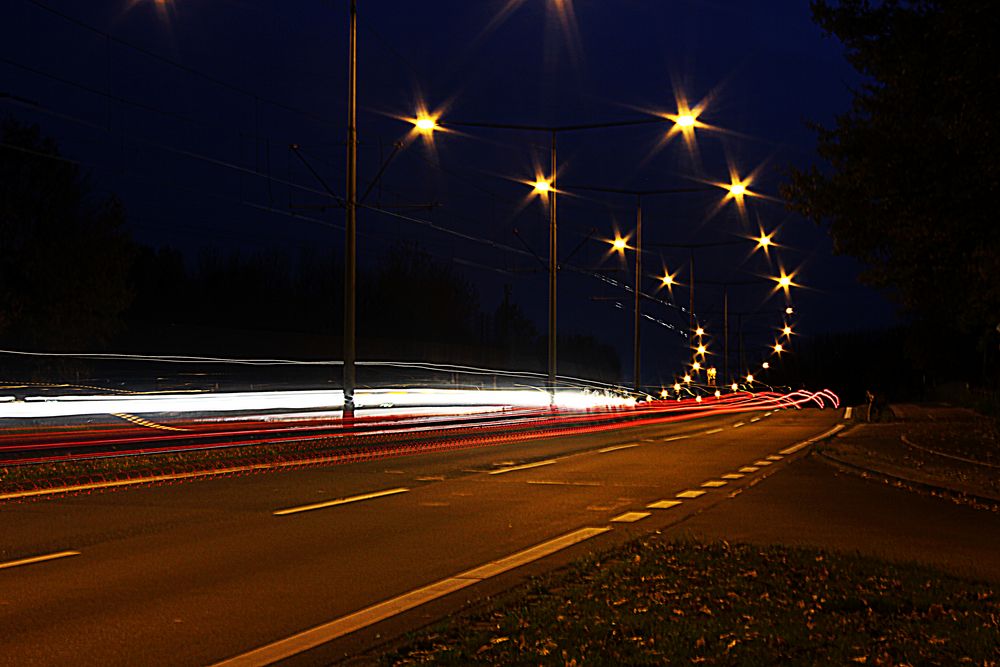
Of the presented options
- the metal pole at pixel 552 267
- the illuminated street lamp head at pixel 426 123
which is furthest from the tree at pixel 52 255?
the illuminated street lamp head at pixel 426 123

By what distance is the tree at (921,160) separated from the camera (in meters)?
18.7

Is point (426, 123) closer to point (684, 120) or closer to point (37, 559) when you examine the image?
point (684, 120)

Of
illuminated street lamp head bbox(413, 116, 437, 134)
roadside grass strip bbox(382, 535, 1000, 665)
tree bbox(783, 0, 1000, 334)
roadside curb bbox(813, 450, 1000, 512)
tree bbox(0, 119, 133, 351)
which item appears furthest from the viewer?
tree bbox(0, 119, 133, 351)

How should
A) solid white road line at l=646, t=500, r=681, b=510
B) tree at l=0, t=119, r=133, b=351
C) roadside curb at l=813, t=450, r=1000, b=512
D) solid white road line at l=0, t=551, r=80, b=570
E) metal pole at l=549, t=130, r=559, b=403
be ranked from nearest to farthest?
1. solid white road line at l=0, t=551, r=80, b=570
2. solid white road line at l=646, t=500, r=681, b=510
3. roadside curb at l=813, t=450, r=1000, b=512
4. metal pole at l=549, t=130, r=559, b=403
5. tree at l=0, t=119, r=133, b=351

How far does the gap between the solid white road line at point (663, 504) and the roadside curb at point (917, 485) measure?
3992 millimetres

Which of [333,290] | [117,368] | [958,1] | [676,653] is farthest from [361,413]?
[333,290]

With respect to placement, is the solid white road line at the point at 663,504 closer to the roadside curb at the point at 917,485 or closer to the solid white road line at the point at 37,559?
the roadside curb at the point at 917,485

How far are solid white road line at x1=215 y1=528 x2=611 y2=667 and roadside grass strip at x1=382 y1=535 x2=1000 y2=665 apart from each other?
549mm

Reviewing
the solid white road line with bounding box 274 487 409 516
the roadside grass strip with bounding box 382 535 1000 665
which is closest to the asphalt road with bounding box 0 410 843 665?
the solid white road line with bounding box 274 487 409 516

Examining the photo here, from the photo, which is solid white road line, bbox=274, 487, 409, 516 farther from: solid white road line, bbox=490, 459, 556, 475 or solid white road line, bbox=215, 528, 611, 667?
Answer: solid white road line, bbox=215, 528, 611, 667

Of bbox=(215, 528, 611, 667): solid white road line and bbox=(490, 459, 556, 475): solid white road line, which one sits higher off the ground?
bbox=(490, 459, 556, 475): solid white road line

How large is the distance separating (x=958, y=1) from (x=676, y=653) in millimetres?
14266

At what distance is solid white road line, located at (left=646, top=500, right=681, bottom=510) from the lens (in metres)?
15.5

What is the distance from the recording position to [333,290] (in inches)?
3738
